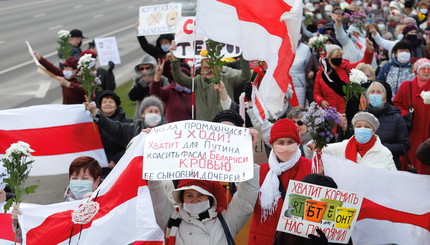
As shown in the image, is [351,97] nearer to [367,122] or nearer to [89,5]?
[367,122]

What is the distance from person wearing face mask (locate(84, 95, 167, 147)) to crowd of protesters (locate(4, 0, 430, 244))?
12 mm

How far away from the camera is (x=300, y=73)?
11.6 metres

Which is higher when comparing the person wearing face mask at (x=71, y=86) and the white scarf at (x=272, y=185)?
the white scarf at (x=272, y=185)

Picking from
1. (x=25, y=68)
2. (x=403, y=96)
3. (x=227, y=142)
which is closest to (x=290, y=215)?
(x=227, y=142)

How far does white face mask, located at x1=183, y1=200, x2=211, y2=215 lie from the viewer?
18.1ft

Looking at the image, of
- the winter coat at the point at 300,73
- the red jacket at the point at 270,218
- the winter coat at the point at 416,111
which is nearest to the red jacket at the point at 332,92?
the winter coat at the point at 416,111

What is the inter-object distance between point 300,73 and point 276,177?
5.78m

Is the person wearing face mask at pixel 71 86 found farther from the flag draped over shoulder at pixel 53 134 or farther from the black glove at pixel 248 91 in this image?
the black glove at pixel 248 91

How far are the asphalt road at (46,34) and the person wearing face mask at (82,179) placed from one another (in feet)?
33.0

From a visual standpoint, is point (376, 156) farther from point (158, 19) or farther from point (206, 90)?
point (158, 19)

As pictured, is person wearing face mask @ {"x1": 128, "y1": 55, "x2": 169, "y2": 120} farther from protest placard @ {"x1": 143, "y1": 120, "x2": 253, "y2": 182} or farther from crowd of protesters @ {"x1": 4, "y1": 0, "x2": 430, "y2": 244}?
protest placard @ {"x1": 143, "y1": 120, "x2": 253, "y2": 182}

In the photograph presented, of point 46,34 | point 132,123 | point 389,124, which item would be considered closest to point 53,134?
point 132,123

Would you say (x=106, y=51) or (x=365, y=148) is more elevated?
(x=365, y=148)

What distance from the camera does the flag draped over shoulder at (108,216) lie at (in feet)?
18.4
